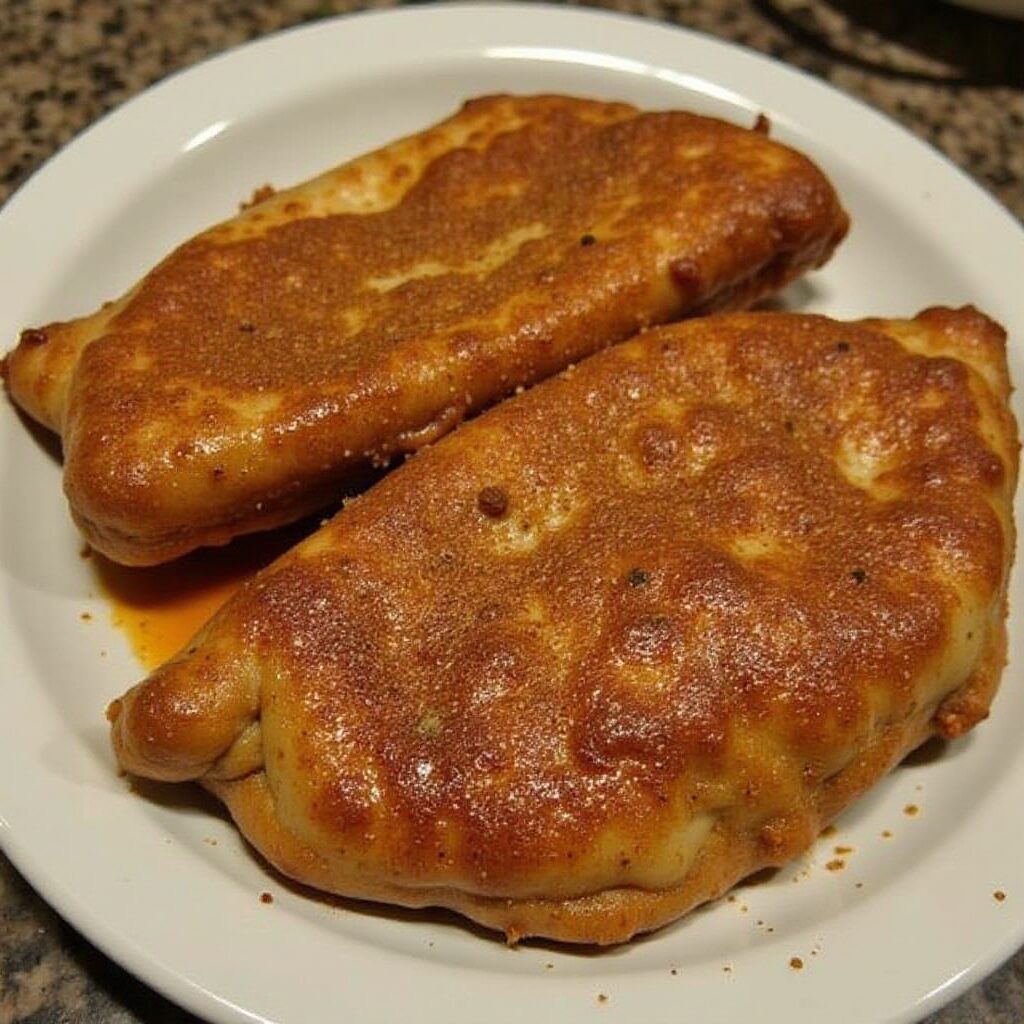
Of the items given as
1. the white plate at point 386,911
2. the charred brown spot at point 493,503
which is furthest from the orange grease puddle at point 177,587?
the charred brown spot at point 493,503

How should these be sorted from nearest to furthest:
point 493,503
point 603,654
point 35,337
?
point 603,654
point 493,503
point 35,337

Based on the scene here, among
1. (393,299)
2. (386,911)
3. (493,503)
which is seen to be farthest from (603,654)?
(393,299)

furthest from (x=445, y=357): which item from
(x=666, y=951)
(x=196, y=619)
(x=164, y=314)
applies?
(x=666, y=951)

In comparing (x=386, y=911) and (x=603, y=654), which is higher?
(x=603, y=654)

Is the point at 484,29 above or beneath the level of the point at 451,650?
above

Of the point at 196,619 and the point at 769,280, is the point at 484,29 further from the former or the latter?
the point at 196,619

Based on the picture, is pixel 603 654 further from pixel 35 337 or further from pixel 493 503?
pixel 35 337
